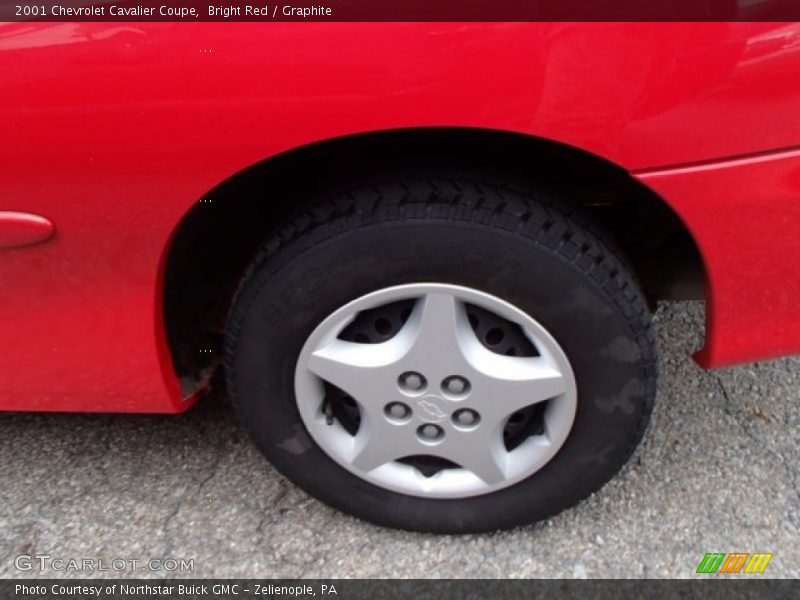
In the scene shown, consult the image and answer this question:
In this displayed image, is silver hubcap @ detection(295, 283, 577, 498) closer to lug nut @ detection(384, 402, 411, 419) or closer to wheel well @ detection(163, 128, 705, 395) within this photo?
lug nut @ detection(384, 402, 411, 419)

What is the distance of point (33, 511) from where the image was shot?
6.84 feet

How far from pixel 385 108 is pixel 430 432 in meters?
0.81

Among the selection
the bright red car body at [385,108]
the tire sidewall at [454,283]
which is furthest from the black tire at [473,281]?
the bright red car body at [385,108]

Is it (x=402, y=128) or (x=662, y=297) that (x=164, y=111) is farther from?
(x=662, y=297)

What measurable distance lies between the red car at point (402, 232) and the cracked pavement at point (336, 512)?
11 cm

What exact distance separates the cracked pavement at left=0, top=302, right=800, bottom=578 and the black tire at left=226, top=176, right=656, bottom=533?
0.25 metres

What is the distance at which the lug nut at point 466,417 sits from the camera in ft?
5.82

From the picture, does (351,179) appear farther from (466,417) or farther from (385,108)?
(466,417)

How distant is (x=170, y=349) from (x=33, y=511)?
68 cm

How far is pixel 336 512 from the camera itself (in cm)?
205

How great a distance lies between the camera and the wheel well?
1649 millimetres

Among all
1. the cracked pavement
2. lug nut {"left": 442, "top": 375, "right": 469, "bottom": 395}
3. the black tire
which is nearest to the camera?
the black tire

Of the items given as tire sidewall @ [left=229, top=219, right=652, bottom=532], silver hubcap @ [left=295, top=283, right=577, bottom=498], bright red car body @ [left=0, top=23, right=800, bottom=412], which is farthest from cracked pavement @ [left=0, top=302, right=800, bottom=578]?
bright red car body @ [left=0, top=23, right=800, bottom=412]

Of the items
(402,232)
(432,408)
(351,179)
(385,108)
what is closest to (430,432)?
(432,408)
